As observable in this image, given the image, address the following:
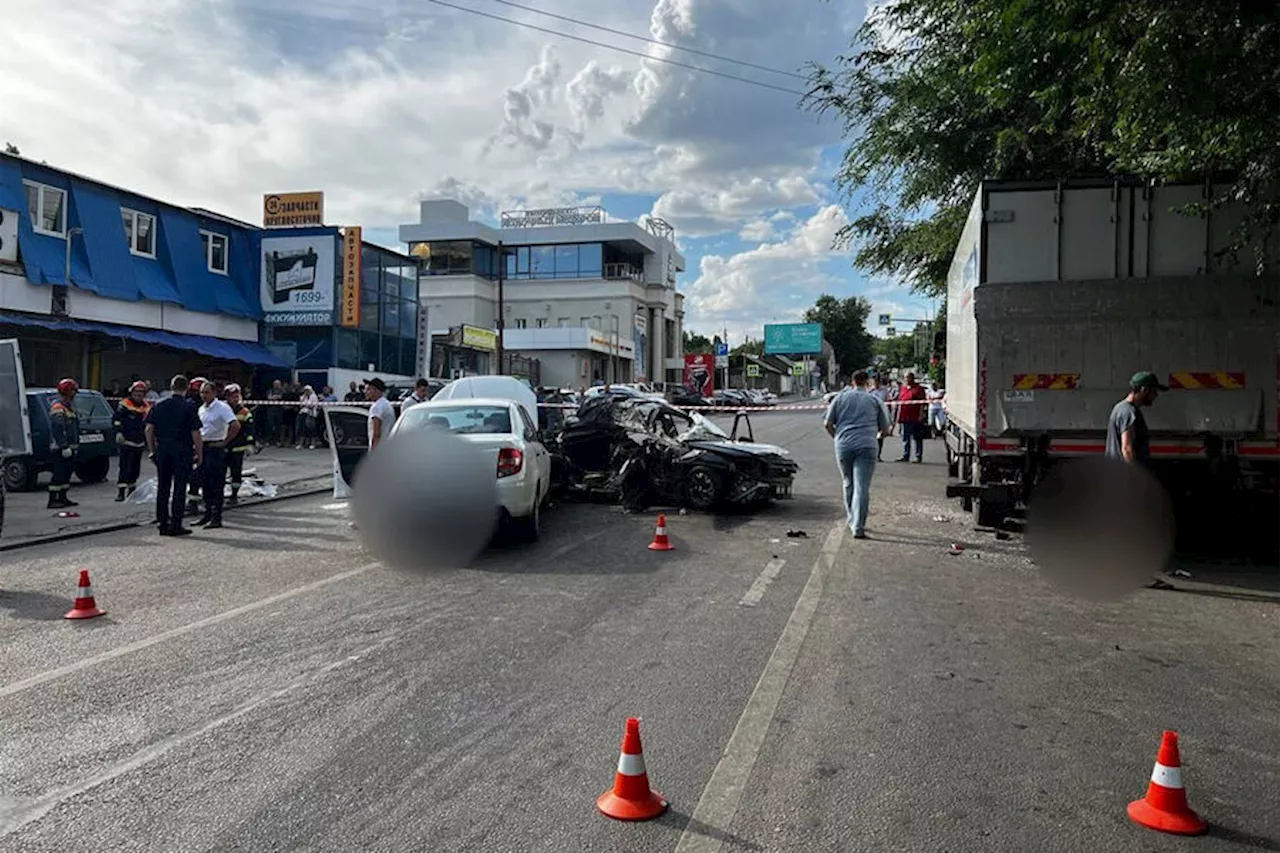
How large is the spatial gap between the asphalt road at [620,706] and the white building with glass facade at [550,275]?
5780 centimetres

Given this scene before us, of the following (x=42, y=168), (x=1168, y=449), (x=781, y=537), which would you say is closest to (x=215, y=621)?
(x=781, y=537)

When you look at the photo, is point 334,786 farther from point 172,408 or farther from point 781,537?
point 172,408

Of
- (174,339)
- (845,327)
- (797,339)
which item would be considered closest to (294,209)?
(174,339)

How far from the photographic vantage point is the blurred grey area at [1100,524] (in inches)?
313

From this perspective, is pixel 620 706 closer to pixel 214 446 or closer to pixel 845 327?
pixel 214 446

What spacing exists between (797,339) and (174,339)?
255ft

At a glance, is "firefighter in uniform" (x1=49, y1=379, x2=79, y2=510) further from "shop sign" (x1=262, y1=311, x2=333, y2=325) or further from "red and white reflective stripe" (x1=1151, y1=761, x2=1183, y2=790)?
"shop sign" (x1=262, y1=311, x2=333, y2=325)

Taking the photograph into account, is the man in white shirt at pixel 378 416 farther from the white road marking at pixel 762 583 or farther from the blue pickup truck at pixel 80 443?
the blue pickup truck at pixel 80 443

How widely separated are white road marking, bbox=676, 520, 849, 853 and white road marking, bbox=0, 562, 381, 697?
154 inches

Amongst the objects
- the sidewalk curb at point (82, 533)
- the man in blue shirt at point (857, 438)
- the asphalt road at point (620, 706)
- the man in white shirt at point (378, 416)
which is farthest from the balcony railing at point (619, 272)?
the asphalt road at point (620, 706)

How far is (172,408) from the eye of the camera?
10047mm

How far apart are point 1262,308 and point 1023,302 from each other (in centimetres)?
194

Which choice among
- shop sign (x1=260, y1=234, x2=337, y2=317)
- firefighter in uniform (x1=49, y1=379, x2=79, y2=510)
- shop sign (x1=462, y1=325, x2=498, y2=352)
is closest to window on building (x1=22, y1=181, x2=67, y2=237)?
shop sign (x1=260, y1=234, x2=337, y2=317)

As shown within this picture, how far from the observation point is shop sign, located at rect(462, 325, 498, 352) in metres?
45.3
